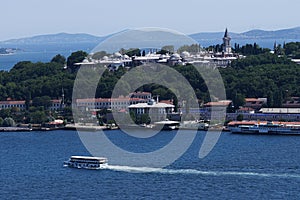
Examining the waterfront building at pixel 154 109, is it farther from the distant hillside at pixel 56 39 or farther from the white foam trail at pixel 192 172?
the distant hillside at pixel 56 39

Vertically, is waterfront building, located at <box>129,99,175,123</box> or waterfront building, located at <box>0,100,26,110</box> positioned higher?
waterfront building, located at <box>129,99,175,123</box>

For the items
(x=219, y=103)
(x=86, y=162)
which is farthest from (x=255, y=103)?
(x=86, y=162)

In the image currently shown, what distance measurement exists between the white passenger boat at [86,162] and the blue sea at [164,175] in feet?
0.43

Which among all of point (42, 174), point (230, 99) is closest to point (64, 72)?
point (230, 99)

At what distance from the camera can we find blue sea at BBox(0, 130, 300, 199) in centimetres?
1169

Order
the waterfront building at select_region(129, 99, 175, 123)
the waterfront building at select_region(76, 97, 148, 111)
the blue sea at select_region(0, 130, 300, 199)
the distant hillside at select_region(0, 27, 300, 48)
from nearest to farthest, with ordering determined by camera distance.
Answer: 1. the blue sea at select_region(0, 130, 300, 199)
2. the waterfront building at select_region(129, 99, 175, 123)
3. the waterfront building at select_region(76, 97, 148, 111)
4. the distant hillside at select_region(0, 27, 300, 48)

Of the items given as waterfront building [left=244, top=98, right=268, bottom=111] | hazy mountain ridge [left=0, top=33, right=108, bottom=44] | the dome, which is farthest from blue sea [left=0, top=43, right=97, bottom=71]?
hazy mountain ridge [left=0, top=33, right=108, bottom=44]

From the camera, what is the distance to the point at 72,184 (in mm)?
12391

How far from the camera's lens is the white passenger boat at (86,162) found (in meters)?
13.6

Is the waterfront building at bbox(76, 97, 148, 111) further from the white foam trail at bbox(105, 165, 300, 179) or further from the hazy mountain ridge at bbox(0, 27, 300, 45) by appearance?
the hazy mountain ridge at bbox(0, 27, 300, 45)

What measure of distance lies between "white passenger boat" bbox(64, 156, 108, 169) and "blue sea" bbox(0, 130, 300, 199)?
0.43 ft

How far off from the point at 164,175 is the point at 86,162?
1.49 metres

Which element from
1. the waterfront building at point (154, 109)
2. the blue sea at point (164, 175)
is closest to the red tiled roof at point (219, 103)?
the waterfront building at point (154, 109)

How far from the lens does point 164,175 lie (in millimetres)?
12734
